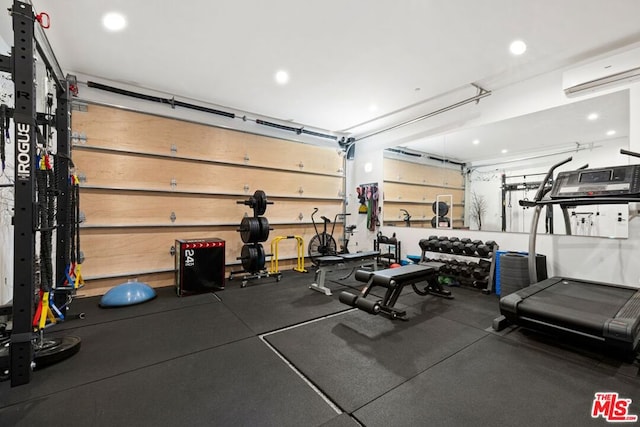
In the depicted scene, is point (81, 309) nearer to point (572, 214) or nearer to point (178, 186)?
point (178, 186)

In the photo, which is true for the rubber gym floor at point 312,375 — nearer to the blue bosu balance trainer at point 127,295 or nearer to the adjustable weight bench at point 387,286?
the adjustable weight bench at point 387,286

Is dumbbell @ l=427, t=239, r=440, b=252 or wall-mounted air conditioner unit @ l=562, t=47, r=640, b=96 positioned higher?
wall-mounted air conditioner unit @ l=562, t=47, r=640, b=96

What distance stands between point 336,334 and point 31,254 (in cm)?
275

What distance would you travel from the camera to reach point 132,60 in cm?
388

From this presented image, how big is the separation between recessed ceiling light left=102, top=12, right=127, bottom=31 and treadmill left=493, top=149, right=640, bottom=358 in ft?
17.5

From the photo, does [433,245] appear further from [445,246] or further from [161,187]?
[161,187]

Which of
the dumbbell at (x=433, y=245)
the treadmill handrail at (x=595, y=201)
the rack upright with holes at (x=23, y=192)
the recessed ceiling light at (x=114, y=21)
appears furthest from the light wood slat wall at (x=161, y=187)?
the treadmill handrail at (x=595, y=201)

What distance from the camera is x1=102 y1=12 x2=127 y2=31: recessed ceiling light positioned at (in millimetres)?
3006

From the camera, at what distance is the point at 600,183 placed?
306 centimetres

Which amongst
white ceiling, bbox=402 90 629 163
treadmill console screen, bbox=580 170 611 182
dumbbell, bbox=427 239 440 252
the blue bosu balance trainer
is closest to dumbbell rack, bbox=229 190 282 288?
the blue bosu balance trainer

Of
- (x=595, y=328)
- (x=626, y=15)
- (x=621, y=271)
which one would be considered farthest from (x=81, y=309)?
(x=626, y=15)

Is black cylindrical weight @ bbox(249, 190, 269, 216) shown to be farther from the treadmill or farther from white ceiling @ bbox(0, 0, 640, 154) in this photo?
the treadmill

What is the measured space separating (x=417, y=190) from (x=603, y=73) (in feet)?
11.6

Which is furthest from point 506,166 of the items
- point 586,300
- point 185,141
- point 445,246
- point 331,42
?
point 185,141
